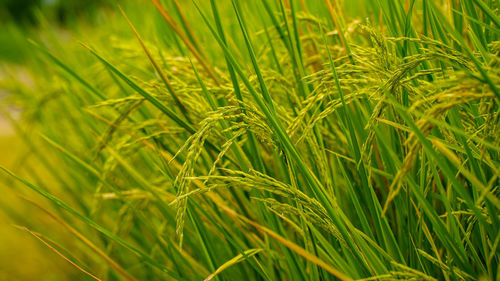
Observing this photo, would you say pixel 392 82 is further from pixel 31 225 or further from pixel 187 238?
pixel 31 225

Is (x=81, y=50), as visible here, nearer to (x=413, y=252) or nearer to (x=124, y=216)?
(x=124, y=216)

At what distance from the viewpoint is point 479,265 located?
24.5 inches

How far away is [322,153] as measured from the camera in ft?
2.49

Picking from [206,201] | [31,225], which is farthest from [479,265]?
[31,225]

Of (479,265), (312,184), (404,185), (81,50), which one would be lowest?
(479,265)

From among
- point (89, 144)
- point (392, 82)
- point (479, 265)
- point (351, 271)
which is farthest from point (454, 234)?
point (89, 144)

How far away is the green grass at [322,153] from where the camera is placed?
1.81 ft

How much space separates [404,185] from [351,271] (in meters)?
0.18

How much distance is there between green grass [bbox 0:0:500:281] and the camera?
551mm

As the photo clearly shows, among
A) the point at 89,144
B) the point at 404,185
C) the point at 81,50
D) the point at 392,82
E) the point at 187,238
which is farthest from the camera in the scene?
the point at 81,50

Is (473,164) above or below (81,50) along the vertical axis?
below

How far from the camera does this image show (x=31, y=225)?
1.63 m

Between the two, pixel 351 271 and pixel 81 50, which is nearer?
pixel 351 271

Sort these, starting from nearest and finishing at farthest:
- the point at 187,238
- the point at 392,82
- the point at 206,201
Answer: the point at 392,82
the point at 206,201
the point at 187,238
